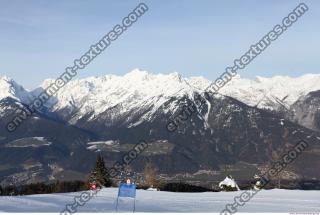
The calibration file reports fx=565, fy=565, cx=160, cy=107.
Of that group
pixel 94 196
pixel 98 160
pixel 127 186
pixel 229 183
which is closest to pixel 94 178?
pixel 98 160

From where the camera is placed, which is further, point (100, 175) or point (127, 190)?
point (100, 175)

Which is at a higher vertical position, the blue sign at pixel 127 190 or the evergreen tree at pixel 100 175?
the evergreen tree at pixel 100 175

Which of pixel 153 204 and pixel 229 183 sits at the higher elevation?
pixel 229 183

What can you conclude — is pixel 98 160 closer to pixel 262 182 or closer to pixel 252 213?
pixel 262 182

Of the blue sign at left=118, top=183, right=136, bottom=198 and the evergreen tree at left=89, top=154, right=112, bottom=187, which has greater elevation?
the evergreen tree at left=89, top=154, right=112, bottom=187

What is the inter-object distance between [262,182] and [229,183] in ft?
30.0

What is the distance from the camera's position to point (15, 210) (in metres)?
20.9

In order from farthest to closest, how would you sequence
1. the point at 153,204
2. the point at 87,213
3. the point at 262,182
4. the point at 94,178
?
the point at 262,182
the point at 94,178
the point at 153,204
the point at 87,213

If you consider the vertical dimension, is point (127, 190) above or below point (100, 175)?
below

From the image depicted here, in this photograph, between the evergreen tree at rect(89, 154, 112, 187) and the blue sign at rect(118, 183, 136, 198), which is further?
the evergreen tree at rect(89, 154, 112, 187)

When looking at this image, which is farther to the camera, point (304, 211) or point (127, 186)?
point (304, 211)

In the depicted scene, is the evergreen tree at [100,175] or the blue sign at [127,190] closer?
the blue sign at [127,190]

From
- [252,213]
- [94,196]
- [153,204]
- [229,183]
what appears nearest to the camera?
[252,213]

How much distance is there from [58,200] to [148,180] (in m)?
51.1
